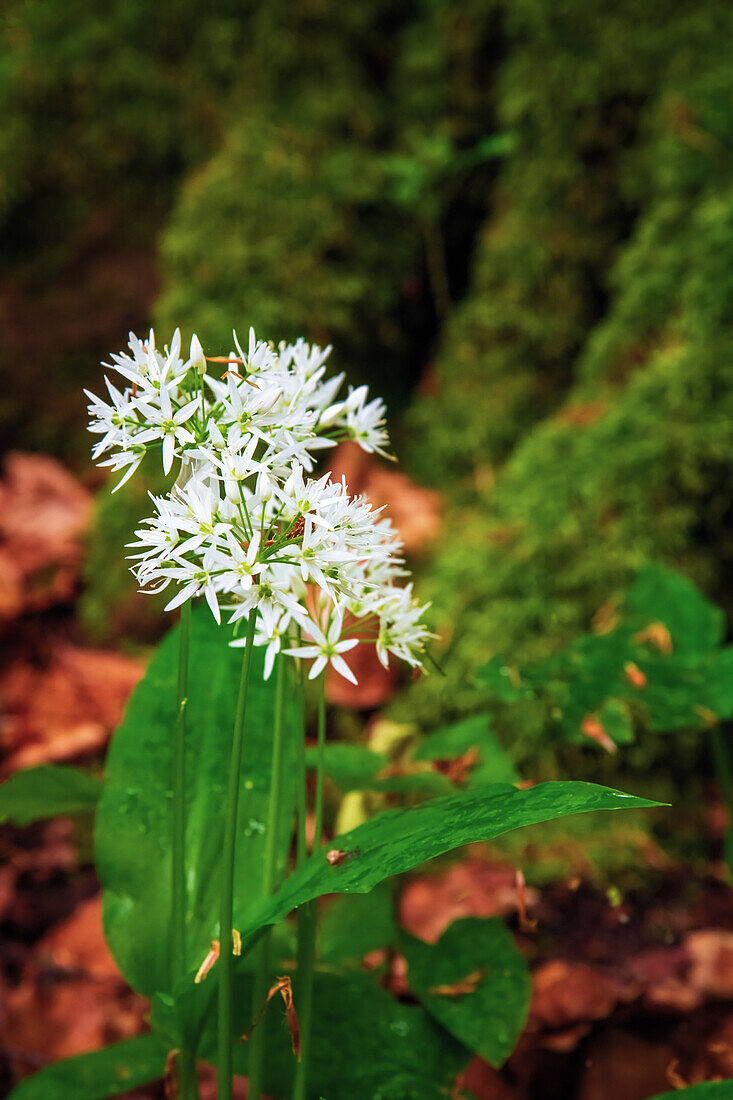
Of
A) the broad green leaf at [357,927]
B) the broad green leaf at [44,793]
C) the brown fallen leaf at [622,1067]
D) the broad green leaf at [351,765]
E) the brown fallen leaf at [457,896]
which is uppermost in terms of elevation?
the broad green leaf at [351,765]

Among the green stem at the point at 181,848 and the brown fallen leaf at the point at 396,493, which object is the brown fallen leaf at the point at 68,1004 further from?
the brown fallen leaf at the point at 396,493

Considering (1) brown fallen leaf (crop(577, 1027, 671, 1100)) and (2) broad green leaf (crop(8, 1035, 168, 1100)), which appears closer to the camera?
(2) broad green leaf (crop(8, 1035, 168, 1100))

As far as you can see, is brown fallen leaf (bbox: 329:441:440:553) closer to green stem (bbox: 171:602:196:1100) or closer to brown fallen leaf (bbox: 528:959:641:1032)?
brown fallen leaf (bbox: 528:959:641:1032)

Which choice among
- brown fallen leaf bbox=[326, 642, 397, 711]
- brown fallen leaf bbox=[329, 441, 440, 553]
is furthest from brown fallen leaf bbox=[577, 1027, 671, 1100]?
brown fallen leaf bbox=[329, 441, 440, 553]

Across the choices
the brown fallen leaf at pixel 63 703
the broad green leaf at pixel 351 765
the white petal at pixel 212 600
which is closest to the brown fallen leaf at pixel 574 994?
the broad green leaf at pixel 351 765

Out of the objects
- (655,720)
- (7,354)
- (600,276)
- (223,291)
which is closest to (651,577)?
(655,720)

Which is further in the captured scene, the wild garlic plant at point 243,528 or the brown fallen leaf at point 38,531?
the brown fallen leaf at point 38,531
